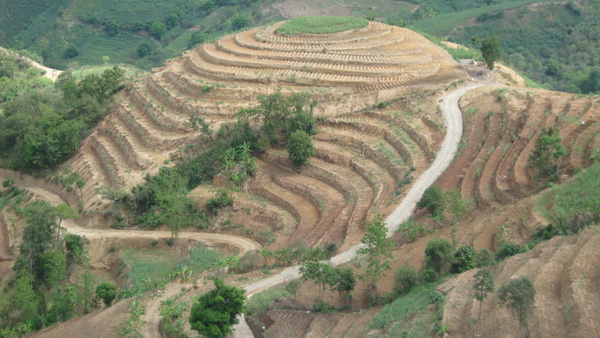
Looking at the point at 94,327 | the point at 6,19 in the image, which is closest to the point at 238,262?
the point at 94,327

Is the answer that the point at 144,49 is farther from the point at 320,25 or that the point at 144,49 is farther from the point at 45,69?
the point at 320,25

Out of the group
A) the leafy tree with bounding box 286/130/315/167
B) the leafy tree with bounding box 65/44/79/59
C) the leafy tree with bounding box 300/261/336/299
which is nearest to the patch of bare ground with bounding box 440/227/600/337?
the leafy tree with bounding box 300/261/336/299

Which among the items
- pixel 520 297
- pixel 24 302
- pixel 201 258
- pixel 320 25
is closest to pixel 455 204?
pixel 520 297

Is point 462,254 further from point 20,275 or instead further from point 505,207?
point 20,275

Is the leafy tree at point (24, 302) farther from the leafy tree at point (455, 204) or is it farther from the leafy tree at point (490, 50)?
the leafy tree at point (490, 50)

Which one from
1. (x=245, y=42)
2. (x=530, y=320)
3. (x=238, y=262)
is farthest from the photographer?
(x=245, y=42)

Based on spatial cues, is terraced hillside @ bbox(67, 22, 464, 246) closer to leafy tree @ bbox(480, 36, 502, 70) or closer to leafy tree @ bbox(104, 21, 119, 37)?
leafy tree @ bbox(480, 36, 502, 70)
